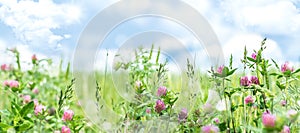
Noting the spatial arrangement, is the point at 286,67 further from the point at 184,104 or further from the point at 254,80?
the point at 184,104

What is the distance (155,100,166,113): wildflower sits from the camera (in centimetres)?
140

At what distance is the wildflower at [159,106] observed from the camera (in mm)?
1396

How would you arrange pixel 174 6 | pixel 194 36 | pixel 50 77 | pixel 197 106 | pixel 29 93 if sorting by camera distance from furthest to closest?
pixel 50 77 < pixel 29 93 < pixel 174 6 < pixel 194 36 < pixel 197 106

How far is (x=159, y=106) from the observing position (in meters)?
1.40

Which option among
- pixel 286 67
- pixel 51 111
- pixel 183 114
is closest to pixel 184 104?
pixel 183 114

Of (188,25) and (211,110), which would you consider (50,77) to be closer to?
(188,25)

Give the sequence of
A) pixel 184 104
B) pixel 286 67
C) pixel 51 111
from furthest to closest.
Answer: pixel 51 111 < pixel 184 104 < pixel 286 67

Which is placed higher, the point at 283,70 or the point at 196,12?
the point at 196,12

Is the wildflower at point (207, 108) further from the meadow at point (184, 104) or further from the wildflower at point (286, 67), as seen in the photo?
the wildflower at point (286, 67)

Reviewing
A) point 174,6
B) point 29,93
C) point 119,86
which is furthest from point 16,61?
point 174,6

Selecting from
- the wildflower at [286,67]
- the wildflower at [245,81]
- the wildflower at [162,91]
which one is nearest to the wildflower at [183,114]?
the wildflower at [162,91]

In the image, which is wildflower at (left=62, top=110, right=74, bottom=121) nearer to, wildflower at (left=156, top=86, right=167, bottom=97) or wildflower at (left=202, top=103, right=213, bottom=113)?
wildflower at (left=156, top=86, right=167, bottom=97)

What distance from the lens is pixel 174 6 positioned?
1880mm

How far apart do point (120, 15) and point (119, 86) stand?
343 mm
